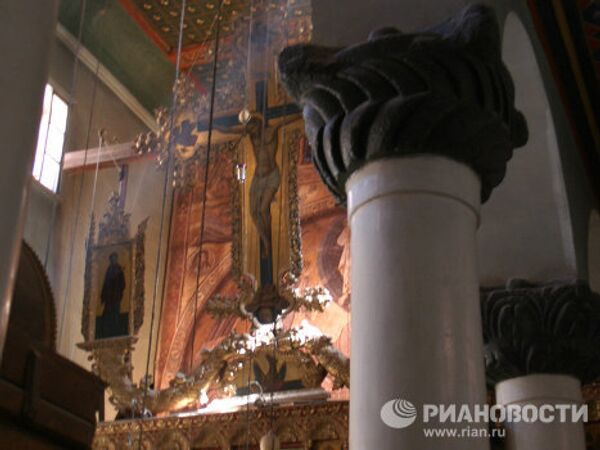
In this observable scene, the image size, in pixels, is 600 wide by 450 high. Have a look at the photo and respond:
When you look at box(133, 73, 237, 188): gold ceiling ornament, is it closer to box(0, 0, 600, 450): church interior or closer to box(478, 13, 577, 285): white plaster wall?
box(0, 0, 600, 450): church interior

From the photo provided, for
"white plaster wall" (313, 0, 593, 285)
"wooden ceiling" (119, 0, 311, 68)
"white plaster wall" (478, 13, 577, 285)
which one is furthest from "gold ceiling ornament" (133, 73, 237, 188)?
"white plaster wall" (478, 13, 577, 285)

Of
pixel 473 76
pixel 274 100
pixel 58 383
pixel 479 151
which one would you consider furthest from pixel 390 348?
pixel 274 100

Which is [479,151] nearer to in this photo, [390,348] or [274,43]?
[390,348]

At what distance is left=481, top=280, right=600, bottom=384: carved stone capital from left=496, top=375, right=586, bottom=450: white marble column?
0.16ft

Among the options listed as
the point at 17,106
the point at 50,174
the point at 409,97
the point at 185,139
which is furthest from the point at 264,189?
the point at 17,106

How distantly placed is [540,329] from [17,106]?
11.6 ft

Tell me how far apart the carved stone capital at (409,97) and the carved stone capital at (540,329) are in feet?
5.09

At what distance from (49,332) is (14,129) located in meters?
3.32

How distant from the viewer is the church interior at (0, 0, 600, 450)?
2.33m

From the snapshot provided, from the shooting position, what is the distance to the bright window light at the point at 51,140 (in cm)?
949

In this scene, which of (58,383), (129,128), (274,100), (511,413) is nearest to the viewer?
(58,383)

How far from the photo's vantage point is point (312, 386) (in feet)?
22.7

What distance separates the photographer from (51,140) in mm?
9781

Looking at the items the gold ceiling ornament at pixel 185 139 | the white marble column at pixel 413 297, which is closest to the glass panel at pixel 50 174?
the gold ceiling ornament at pixel 185 139
